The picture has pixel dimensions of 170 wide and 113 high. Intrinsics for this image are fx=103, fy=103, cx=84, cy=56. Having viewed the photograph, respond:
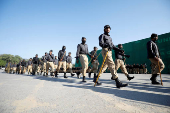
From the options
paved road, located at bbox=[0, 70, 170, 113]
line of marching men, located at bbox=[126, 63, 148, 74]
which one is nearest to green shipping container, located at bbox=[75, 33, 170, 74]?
line of marching men, located at bbox=[126, 63, 148, 74]

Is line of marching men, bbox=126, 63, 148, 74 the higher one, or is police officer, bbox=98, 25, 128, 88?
police officer, bbox=98, 25, 128, 88

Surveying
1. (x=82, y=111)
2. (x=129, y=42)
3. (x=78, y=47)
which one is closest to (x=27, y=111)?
(x=82, y=111)

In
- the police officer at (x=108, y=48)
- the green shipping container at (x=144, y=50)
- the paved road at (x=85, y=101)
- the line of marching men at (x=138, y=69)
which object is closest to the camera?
the paved road at (x=85, y=101)

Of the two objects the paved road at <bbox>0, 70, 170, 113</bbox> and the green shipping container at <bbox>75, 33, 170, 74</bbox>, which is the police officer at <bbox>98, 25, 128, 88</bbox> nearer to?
the paved road at <bbox>0, 70, 170, 113</bbox>

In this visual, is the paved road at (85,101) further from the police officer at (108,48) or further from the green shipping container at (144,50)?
the green shipping container at (144,50)

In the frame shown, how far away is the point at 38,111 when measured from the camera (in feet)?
5.23

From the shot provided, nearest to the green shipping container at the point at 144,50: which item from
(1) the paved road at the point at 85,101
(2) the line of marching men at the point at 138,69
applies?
(2) the line of marching men at the point at 138,69

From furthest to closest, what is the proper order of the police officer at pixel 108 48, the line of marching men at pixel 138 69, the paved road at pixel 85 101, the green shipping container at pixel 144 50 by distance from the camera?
the line of marching men at pixel 138 69 < the green shipping container at pixel 144 50 < the police officer at pixel 108 48 < the paved road at pixel 85 101

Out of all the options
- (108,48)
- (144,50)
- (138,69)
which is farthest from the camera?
Result: (144,50)

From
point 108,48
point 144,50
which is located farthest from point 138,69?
point 108,48

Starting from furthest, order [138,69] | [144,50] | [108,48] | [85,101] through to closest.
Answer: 1. [144,50]
2. [138,69]
3. [108,48]
4. [85,101]

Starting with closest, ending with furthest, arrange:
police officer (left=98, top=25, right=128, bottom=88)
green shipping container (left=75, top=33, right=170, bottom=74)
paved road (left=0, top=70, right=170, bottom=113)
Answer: paved road (left=0, top=70, right=170, bottom=113), police officer (left=98, top=25, right=128, bottom=88), green shipping container (left=75, top=33, right=170, bottom=74)

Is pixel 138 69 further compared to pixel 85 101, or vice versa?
pixel 138 69

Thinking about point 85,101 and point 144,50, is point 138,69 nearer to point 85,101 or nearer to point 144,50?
point 144,50
